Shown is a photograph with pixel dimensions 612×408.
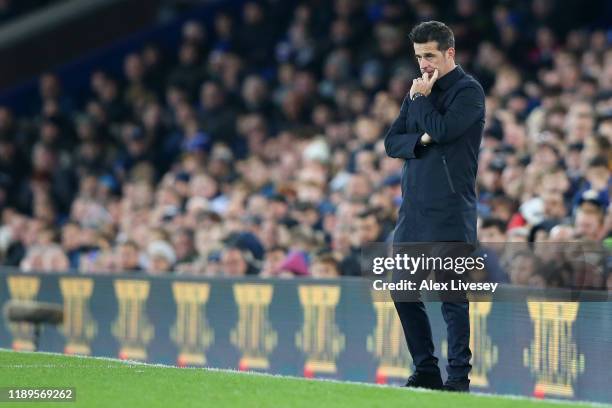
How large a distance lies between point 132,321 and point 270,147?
15.0 ft

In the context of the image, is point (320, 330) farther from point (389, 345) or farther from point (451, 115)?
point (451, 115)

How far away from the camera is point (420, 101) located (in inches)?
288

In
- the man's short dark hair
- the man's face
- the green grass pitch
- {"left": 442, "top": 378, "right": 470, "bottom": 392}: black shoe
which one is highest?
the man's short dark hair

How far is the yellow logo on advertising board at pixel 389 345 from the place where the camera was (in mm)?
10305

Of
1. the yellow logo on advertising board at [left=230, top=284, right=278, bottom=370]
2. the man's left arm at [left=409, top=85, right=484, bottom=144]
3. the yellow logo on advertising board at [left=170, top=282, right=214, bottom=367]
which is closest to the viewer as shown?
the man's left arm at [left=409, top=85, right=484, bottom=144]

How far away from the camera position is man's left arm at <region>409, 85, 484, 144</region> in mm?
7184

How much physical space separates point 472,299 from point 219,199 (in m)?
6.79

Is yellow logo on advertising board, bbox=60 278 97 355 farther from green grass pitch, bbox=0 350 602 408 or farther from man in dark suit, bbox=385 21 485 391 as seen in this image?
man in dark suit, bbox=385 21 485 391

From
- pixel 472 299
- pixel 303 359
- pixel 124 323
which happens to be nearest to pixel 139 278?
pixel 124 323

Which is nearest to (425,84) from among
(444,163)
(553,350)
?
(444,163)

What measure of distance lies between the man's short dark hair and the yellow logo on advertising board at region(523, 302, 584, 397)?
2.40 meters

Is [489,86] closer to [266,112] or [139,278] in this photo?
[266,112]

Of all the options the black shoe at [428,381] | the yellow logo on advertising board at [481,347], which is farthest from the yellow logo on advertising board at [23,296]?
the black shoe at [428,381]

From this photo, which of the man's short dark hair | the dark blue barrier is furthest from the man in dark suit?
the dark blue barrier
